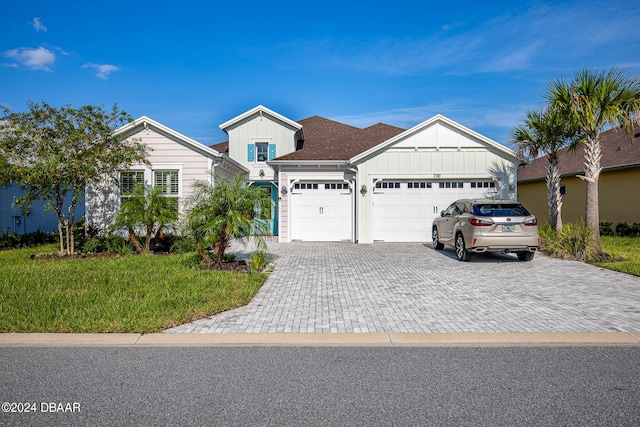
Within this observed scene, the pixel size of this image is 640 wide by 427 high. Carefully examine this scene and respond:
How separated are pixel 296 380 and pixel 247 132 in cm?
1823

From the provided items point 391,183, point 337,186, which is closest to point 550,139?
point 391,183

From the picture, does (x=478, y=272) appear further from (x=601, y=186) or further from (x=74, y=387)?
(x=601, y=186)

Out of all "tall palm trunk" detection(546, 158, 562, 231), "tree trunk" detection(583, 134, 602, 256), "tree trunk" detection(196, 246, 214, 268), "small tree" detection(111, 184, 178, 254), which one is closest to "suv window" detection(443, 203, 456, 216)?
"tree trunk" detection(583, 134, 602, 256)

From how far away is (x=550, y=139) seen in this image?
1360 cm

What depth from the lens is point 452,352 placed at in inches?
189

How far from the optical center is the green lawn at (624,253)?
393 inches

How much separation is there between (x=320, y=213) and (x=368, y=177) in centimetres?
232

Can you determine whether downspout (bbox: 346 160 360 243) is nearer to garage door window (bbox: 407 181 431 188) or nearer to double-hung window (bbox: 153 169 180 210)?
garage door window (bbox: 407 181 431 188)

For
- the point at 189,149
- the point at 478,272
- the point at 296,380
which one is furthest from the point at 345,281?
the point at 189,149

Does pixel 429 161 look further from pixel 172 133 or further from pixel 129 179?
pixel 129 179

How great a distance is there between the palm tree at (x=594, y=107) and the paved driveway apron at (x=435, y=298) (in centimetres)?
255

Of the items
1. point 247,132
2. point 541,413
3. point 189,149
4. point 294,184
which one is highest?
point 247,132

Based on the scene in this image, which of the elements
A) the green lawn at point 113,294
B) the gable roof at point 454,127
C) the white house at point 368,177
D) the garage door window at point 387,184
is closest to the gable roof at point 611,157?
the gable roof at point 454,127

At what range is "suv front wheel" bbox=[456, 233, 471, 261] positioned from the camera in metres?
11.3
